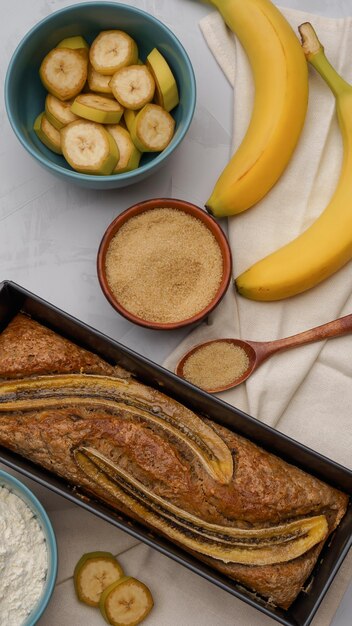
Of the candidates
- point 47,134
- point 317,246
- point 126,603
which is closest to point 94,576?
point 126,603

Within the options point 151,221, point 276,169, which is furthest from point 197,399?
point 276,169

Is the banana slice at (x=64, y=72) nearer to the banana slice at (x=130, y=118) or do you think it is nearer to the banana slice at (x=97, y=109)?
the banana slice at (x=97, y=109)

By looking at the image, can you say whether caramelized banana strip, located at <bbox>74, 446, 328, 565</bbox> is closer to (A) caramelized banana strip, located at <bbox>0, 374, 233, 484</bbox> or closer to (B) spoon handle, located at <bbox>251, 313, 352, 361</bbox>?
(A) caramelized banana strip, located at <bbox>0, 374, 233, 484</bbox>

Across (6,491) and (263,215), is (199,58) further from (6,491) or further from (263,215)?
(6,491)

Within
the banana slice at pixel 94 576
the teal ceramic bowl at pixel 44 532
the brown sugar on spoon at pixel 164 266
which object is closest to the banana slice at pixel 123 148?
the brown sugar on spoon at pixel 164 266

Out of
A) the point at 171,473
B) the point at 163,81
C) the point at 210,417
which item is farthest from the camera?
the point at 163,81

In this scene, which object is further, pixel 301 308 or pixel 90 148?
pixel 301 308

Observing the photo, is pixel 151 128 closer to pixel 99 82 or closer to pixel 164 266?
pixel 99 82
